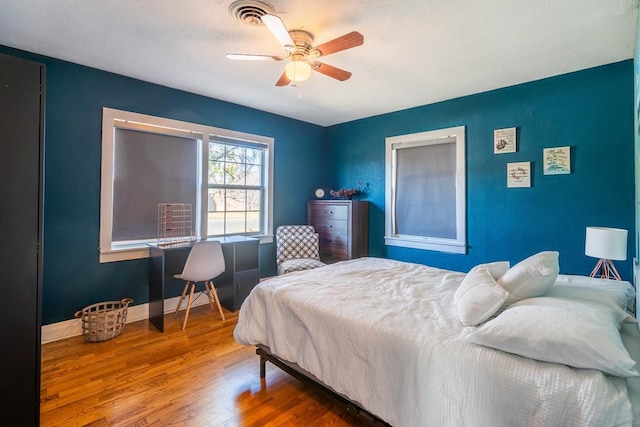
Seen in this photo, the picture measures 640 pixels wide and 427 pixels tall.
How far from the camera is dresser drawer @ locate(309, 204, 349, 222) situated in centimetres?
433

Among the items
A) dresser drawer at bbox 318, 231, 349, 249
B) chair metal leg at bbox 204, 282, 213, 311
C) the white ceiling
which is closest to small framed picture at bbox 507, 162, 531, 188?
Result: the white ceiling

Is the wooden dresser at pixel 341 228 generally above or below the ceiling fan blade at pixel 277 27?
below

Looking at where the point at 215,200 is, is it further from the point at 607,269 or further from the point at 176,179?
the point at 607,269

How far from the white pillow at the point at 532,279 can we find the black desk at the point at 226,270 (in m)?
2.87

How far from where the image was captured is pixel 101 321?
2775mm

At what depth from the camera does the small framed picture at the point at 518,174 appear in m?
3.18

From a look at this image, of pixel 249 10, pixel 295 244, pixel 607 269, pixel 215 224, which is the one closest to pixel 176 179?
pixel 215 224

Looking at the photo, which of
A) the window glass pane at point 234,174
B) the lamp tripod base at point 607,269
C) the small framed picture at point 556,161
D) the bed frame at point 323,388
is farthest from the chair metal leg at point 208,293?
the small framed picture at point 556,161

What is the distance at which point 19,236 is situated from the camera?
1519 millimetres

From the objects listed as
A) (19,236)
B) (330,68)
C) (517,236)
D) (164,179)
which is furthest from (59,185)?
(517,236)

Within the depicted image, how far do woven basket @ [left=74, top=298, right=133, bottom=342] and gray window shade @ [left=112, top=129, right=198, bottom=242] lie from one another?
2.34 ft

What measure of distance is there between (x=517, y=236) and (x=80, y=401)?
405 cm

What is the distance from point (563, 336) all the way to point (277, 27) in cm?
208

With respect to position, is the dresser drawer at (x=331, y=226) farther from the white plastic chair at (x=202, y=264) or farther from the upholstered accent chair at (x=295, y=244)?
the white plastic chair at (x=202, y=264)
